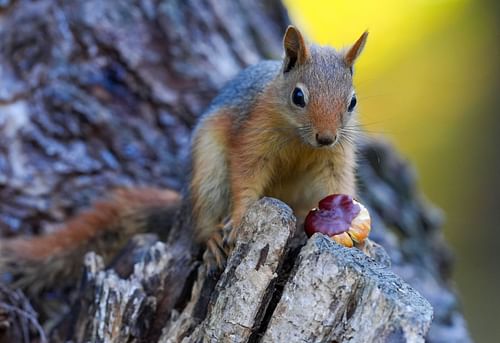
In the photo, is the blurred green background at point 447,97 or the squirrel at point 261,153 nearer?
the squirrel at point 261,153

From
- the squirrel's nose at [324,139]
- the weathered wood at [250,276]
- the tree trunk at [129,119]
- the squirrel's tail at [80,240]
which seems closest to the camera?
the weathered wood at [250,276]

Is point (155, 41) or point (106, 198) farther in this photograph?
point (155, 41)

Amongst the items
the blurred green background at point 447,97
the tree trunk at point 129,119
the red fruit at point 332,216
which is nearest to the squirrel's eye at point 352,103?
the red fruit at point 332,216

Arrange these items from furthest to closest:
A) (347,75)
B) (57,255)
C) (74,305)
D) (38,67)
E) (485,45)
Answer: (485,45) → (38,67) → (57,255) → (74,305) → (347,75)

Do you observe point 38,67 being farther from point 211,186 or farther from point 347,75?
point 347,75

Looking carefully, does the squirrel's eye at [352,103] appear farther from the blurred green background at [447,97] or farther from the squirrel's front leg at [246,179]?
the blurred green background at [447,97]

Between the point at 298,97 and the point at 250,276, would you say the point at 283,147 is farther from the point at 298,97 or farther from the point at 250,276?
the point at 250,276

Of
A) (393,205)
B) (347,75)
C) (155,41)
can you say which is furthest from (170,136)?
(347,75)

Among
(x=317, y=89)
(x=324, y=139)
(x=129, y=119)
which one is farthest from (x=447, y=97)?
(x=324, y=139)
